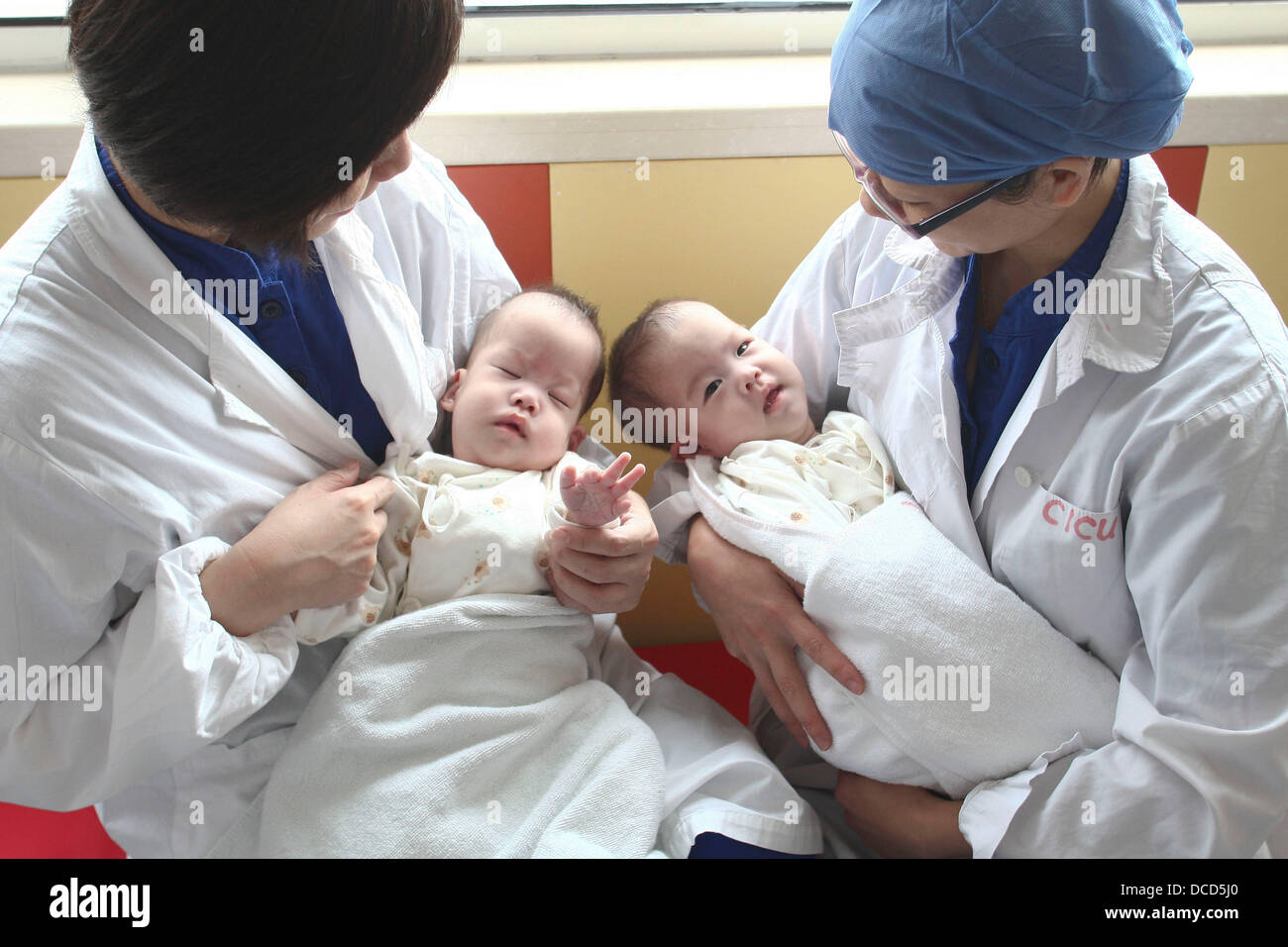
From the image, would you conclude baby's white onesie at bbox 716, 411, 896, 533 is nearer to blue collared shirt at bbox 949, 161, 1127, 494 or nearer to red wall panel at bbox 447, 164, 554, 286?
blue collared shirt at bbox 949, 161, 1127, 494

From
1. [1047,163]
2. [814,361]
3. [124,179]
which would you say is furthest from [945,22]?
[124,179]

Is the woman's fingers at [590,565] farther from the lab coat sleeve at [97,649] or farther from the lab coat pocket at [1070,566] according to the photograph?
the lab coat pocket at [1070,566]

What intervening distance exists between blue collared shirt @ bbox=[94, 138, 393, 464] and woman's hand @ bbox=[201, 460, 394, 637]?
14 cm

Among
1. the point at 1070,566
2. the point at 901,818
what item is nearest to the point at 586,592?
the point at 901,818

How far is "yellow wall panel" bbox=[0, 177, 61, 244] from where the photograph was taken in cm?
170

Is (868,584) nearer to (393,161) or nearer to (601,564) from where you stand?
(601,564)

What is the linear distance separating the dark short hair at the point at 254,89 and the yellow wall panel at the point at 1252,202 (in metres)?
1.49

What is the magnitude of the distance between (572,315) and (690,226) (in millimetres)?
398

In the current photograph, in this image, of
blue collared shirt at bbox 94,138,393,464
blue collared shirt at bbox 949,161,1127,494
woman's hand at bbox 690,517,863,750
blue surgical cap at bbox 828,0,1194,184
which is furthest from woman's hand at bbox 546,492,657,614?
blue surgical cap at bbox 828,0,1194,184

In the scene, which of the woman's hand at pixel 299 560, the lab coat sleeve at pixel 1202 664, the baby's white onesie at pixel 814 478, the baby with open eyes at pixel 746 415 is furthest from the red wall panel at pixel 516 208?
the lab coat sleeve at pixel 1202 664

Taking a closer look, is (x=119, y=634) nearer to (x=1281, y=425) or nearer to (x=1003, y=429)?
(x=1003, y=429)

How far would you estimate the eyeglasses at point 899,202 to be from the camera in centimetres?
110
